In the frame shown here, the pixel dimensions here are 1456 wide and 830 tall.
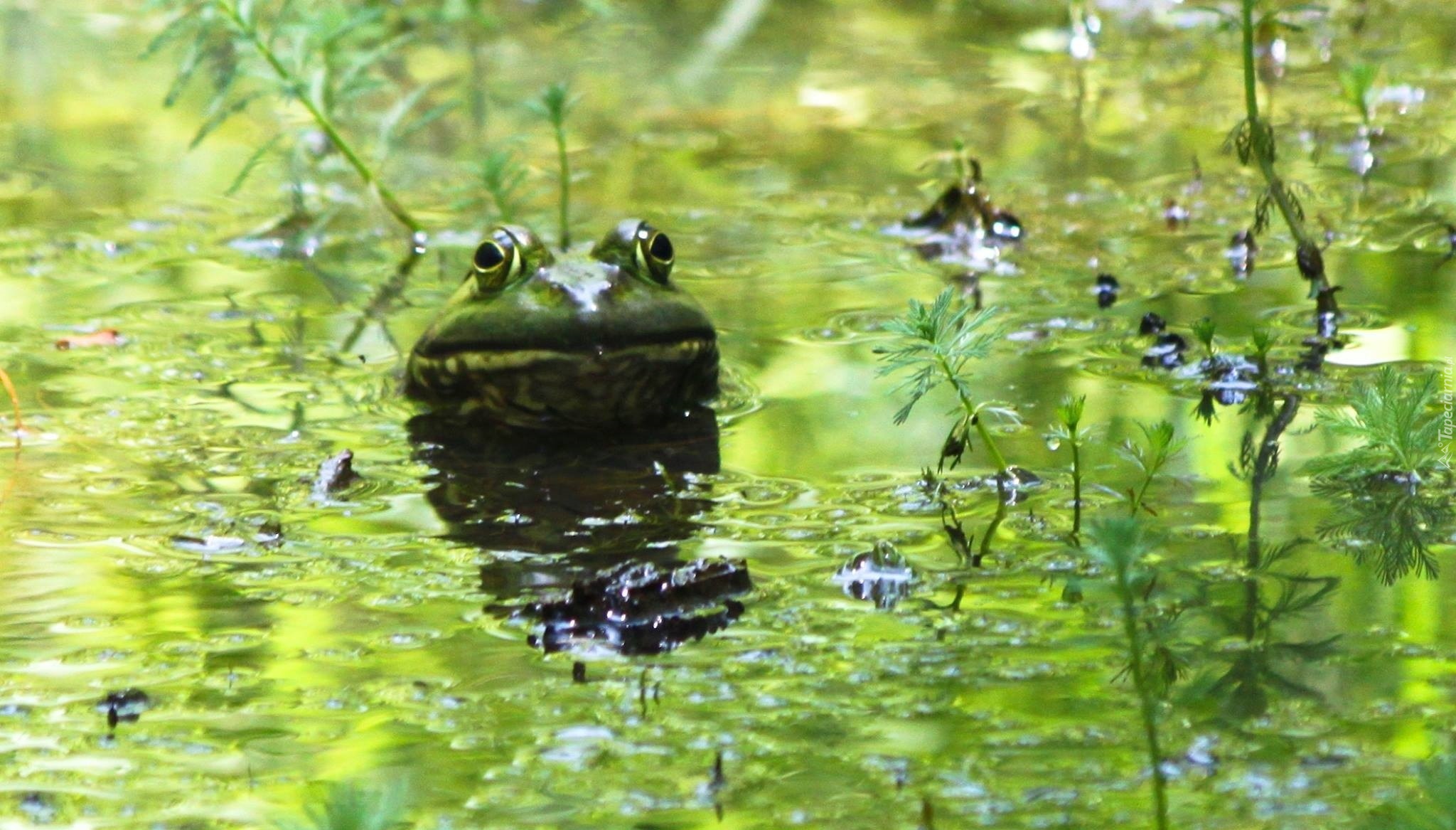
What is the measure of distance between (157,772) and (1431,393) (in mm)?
2234

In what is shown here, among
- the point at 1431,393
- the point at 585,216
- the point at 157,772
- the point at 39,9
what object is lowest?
the point at 157,772

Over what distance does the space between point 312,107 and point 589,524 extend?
2.26 meters

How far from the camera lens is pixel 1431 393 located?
325 centimetres

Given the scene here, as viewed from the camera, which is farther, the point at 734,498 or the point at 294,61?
the point at 294,61

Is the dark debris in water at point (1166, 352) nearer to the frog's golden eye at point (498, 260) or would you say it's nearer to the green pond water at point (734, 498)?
the green pond water at point (734, 498)

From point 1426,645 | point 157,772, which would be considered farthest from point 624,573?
point 1426,645

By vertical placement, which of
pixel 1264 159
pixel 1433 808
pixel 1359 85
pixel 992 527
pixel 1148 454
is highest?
pixel 1359 85

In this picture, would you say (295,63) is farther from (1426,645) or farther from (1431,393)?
(1426,645)

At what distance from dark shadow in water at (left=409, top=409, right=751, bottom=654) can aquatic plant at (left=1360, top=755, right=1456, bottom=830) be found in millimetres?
1054

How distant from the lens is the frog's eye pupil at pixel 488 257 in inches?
149

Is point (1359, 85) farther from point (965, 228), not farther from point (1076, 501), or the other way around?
point (1076, 501)

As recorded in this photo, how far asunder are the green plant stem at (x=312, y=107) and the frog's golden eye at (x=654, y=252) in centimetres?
158

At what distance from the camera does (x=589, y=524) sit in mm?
3268

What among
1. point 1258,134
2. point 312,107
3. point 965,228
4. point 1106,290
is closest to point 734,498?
point 1258,134
